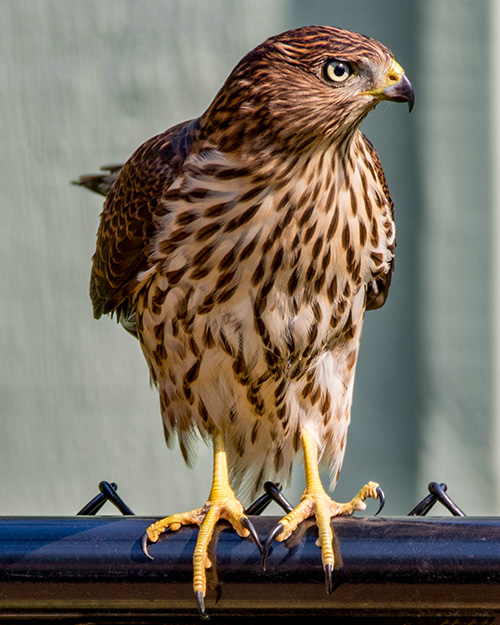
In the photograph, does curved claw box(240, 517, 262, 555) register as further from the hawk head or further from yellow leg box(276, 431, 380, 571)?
the hawk head

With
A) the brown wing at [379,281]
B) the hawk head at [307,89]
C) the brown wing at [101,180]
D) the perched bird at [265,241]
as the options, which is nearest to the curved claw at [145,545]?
the perched bird at [265,241]

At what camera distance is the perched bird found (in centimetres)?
204

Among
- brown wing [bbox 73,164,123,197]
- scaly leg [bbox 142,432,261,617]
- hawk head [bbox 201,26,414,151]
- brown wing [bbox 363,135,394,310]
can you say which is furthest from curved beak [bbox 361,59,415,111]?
brown wing [bbox 73,164,123,197]

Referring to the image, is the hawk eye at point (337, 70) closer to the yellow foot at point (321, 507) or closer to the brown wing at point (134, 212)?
the brown wing at point (134, 212)

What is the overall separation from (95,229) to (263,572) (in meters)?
2.51

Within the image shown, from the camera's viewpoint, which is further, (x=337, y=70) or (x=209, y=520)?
(x=337, y=70)

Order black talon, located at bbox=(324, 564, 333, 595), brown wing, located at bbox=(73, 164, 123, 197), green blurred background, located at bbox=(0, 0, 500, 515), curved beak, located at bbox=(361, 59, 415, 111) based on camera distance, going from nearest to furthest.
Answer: black talon, located at bbox=(324, 564, 333, 595), curved beak, located at bbox=(361, 59, 415, 111), brown wing, located at bbox=(73, 164, 123, 197), green blurred background, located at bbox=(0, 0, 500, 515)

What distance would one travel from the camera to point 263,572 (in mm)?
1250

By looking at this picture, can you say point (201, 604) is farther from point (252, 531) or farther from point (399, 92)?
point (399, 92)

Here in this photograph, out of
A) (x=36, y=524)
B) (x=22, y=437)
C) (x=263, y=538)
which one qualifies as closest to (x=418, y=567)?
(x=263, y=538)

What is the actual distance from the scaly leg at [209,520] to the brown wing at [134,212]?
0.53 meters

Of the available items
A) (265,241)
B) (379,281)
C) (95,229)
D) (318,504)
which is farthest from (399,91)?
(95,229)

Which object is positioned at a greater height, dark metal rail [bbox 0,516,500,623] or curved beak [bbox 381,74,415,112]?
curved beak [bbox 381,74,415,112]

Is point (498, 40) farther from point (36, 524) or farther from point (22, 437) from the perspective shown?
point (36, 524)
